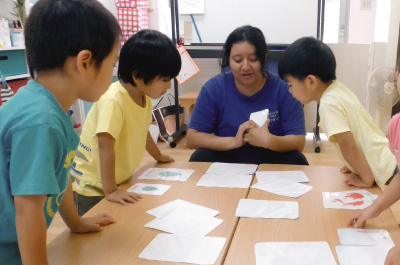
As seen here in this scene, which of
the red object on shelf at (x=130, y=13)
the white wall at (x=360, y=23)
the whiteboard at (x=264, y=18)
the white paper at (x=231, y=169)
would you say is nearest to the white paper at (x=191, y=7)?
the whiteboard at (x=264, y=18)

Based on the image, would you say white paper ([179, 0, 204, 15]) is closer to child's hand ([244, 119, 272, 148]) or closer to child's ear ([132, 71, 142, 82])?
child's hand ([244, 119, 272, 148])

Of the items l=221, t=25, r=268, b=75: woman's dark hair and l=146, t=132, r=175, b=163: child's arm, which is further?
l=221, t=25, r=268, b=75: woman's dark hair

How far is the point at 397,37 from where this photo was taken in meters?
3.76

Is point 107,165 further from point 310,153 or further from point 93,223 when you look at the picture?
point 310,153

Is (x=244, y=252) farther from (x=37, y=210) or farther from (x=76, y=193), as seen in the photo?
(x=76, y=193)

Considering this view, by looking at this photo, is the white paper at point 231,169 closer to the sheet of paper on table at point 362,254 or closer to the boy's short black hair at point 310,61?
the boy's short black hair at point 310,61

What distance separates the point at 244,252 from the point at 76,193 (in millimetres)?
822

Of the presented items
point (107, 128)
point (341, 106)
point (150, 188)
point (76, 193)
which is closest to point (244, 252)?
point (150, 188)

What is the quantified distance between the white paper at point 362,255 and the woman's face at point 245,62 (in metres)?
1.07

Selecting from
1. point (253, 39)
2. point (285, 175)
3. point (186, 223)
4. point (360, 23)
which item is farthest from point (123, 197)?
point (360, 23)

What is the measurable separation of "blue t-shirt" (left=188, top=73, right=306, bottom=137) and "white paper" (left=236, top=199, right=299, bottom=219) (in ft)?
2.42

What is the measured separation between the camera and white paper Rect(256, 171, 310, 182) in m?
1.32

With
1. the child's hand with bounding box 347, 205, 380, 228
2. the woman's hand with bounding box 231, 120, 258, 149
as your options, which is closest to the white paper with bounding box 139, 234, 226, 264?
the child's hand with bounding box 347, 205, 380, 228

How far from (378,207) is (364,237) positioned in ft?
0.42
